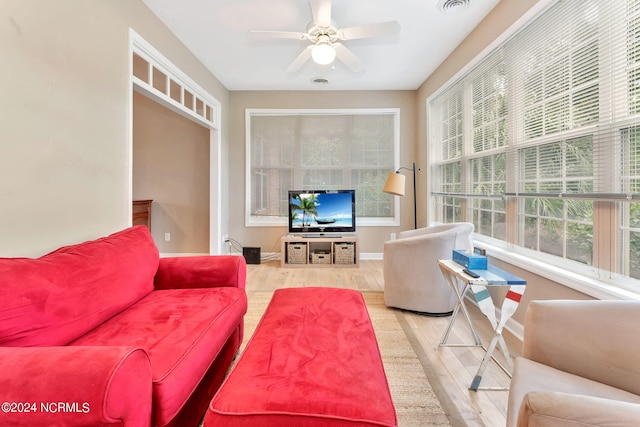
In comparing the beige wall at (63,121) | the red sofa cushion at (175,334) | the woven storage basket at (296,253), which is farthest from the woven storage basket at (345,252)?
the beige wall at (63,121)

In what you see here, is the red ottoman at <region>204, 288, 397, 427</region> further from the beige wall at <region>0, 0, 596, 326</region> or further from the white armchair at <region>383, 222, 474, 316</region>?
the beige wall at <region>0, 0, 596, 326</region>

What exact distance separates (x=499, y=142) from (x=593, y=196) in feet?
3.70

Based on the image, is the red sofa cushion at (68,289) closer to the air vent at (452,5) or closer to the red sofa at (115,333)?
the red sofa at (115,333)

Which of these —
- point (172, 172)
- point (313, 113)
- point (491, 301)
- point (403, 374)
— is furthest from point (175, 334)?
point (313, 113)

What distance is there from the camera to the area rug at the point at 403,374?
4.54ft

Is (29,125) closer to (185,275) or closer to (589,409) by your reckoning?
(185,275)

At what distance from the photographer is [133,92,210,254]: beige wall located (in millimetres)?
4449

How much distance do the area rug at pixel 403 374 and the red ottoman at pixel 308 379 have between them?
49 centimetres

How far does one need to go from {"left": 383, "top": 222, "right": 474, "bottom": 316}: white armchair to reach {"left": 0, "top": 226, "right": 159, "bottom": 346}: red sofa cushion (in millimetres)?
1939

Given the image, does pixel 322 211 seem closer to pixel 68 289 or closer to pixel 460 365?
pixel 460 365

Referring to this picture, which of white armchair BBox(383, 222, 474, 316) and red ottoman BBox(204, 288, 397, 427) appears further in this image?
white armchair BBox(383, 222, 474, 316)

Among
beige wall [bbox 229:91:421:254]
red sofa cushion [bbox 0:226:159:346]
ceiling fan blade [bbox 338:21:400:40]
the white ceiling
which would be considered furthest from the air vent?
red sofa cushion [bbox 0:226:159:346]

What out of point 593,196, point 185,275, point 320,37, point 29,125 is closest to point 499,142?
point 593,196

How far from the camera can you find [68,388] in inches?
29.5
